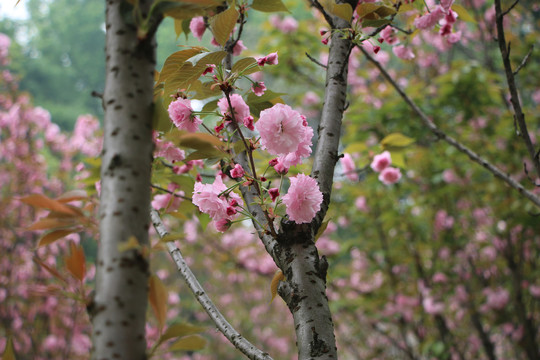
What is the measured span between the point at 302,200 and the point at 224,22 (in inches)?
14.6

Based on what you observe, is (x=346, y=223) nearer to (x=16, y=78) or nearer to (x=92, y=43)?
(x=16, y=78)

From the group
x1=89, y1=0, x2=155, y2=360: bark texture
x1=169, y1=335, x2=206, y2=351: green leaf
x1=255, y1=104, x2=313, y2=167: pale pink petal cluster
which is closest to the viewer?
x1=89, y1=0, x2=155, y2=360: bark texture

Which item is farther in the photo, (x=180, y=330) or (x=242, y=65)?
(x=242, y=65)

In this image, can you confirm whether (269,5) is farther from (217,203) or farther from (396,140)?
(396,140)

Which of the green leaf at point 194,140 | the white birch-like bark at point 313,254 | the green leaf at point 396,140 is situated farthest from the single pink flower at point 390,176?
the green leaf at point 194,140

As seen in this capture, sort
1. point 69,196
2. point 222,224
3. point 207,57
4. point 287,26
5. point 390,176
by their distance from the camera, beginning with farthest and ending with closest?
1. point 287,26
2. point 390,176
3. point 222,224
4. point 207,57
5. point 69,196

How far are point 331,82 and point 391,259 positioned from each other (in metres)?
2.80

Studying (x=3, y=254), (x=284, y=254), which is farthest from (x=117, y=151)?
(x=3, y=254)

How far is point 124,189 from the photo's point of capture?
0.42m

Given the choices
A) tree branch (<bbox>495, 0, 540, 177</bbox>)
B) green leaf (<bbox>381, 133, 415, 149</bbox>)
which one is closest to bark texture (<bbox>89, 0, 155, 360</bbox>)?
tree branch (<bbox>495, 0, 540, 177</bbox>)

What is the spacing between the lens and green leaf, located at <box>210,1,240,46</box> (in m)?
0.75

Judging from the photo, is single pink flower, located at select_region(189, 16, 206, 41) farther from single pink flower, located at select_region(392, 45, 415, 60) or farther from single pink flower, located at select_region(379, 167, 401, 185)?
single pink flower, located at select_region(379, 167, 401, 185)

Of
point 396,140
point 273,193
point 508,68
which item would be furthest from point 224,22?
point 396,140

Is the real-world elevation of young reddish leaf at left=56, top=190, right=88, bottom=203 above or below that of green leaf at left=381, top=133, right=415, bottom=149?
below
